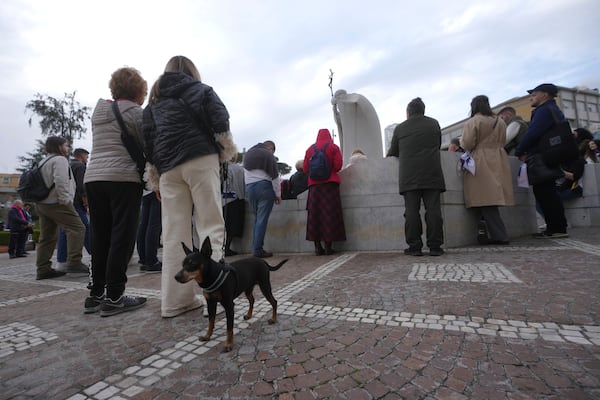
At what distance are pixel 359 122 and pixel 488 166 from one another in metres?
4.32

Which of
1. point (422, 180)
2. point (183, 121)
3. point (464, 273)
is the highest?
point (183, 121)

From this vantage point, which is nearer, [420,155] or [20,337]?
[20,337]

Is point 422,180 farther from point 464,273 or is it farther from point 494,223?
point 494,223

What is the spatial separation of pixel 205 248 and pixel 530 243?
5458 millimetres

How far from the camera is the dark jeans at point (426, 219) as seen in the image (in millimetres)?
4582

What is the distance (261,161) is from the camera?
18.5ft

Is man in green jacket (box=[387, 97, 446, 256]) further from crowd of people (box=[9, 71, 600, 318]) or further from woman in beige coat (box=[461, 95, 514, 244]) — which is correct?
woman in beige coat (box=[461, 95, 514, 244])

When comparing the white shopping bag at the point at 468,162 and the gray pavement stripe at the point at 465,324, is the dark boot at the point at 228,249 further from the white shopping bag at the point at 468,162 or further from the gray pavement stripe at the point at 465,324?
the white shopping bag at the point at 468,162

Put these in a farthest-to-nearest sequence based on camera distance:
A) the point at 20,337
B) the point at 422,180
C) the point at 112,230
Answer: the point at 422,180 < the point at 112,230 < the point at 20,337

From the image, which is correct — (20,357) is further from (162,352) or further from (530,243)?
(530,243)

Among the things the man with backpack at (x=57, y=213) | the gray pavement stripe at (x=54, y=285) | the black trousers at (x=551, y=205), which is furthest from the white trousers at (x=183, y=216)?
the black trousers at (x=551, y=205)

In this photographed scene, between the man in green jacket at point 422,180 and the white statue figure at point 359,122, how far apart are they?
405cm

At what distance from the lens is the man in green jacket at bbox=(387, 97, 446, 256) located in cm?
459

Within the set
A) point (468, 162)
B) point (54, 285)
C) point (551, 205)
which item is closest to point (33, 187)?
point (54, 285)
